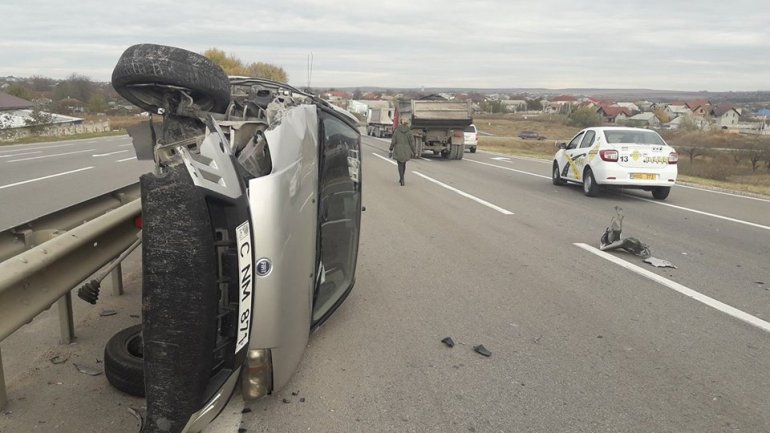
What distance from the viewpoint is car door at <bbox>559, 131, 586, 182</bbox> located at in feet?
48.4

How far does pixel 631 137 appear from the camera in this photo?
13.6 metres

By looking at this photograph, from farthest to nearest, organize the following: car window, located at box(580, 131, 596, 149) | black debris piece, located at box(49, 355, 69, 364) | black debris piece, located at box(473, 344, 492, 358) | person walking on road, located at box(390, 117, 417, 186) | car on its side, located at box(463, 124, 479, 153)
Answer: car on its side, located at box(463, 124, 479, 153) → person walking on road, located at box(390, 117, 417, 186) → car window, located at box(580, 131, 596, 149) → black debris piece, located at box(473, 344, 492, 358) → black debris piece, located at box(49, 355, 69, 364)

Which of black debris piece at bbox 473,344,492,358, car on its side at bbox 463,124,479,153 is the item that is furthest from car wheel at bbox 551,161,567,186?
car on its side at bbox 463,124,479,153

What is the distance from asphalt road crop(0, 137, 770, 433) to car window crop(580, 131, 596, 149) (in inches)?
217

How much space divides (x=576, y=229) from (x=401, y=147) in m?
6.98

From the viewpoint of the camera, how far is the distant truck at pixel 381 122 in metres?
51.1

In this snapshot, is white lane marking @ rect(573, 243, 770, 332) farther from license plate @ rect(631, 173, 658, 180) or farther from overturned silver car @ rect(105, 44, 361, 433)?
license plate @ rect(631, 173, 658, 180)

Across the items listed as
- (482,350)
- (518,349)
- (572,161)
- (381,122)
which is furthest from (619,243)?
(381,122)

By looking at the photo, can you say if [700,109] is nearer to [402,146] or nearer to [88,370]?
[402,146]

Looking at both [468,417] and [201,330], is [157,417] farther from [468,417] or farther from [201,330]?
[468,417]

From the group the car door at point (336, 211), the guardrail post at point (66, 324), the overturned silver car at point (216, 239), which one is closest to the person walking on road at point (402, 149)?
the car door at point (336, 211)

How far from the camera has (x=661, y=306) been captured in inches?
221

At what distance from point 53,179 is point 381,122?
127 ft

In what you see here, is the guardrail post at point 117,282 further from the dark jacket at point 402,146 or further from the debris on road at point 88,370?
the dark jacket at point 402,146
